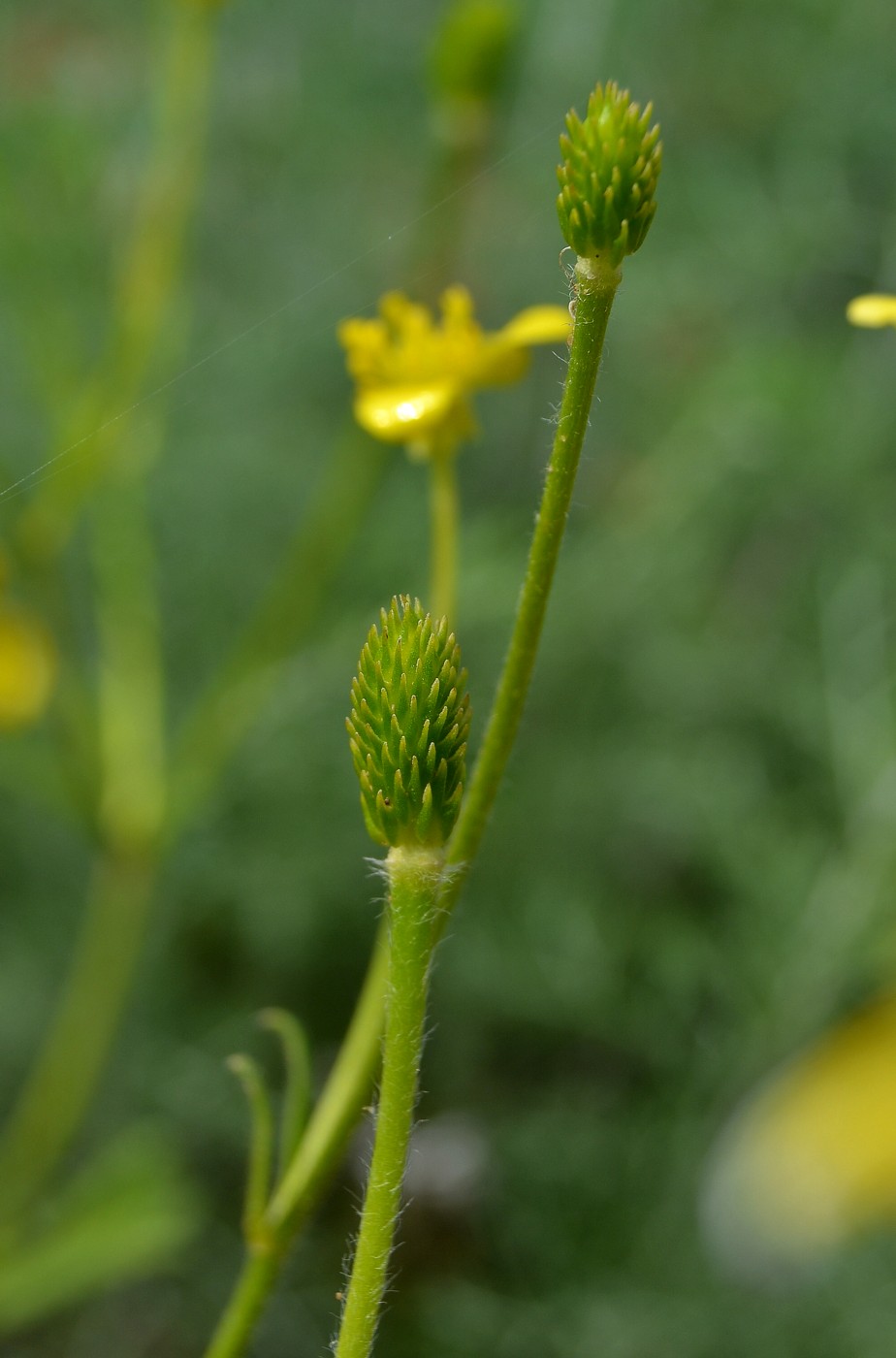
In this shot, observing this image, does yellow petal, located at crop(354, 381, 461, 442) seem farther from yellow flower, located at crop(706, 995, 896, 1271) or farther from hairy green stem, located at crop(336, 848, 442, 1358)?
yellow flower, located at crop(706, 995, 896, 1271)

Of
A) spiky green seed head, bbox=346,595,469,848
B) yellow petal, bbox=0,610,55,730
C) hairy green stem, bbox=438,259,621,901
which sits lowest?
spiky green seed head, bbox=346,595,469,848

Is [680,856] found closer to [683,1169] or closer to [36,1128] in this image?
[683,1169]

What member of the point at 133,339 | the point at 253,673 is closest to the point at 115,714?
the point at 253,673

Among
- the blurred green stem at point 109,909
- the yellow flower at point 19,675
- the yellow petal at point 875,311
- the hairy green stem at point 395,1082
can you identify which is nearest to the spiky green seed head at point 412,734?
the hairy green stem at point 395,1082

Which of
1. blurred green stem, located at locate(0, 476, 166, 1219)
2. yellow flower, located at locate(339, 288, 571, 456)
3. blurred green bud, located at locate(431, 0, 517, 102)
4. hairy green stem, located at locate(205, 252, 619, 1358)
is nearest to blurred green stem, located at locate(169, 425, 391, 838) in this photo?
blurred green stem, located at locate(0, 476, 166, 1219)

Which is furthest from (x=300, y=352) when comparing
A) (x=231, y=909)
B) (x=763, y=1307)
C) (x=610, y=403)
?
(x=763, y=1307)

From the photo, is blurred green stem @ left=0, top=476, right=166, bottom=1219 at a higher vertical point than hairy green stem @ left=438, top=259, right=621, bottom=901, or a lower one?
higher

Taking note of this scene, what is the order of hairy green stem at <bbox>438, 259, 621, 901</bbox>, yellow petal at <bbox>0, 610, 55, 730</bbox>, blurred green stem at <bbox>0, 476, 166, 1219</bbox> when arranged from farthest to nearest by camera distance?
blurred green stem at <bbox>0, 476, 166, 1219</bbox> < yellow petal at <bbox>0, 610, 55, 730</bbox> < hairy green stem at <bbox>438, 259, 621, 901</bbox>

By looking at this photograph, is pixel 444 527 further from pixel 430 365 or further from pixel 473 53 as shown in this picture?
pixel 473 53
